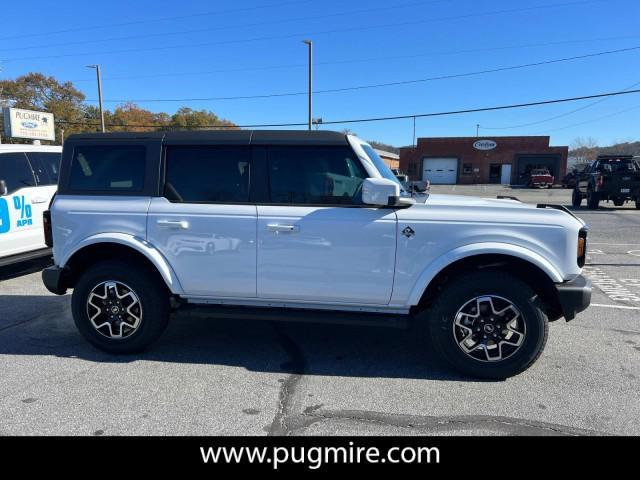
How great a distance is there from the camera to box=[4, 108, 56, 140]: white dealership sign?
17.2 metres

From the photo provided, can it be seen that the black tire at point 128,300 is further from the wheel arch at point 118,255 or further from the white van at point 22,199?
the white van at point 22,199

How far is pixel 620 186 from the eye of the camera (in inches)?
676

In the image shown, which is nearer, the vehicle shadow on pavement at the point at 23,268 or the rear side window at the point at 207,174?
the rear side window at the point at 207,174

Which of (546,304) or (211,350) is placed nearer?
(546,304)

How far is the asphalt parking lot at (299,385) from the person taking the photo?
2900 mm

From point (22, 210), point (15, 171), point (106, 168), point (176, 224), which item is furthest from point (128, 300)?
point (15, 171)

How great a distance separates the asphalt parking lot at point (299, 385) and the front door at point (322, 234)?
0.68 m

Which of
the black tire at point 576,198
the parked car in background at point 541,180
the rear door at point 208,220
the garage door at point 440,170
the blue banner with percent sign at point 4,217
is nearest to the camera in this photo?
the rear door at point 208,220

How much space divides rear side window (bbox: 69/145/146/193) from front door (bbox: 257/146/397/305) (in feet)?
4.08

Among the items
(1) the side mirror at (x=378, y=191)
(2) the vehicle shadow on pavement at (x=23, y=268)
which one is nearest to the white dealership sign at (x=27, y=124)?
(2) the vehicle shadow on pavement at (x=23, y=268)
